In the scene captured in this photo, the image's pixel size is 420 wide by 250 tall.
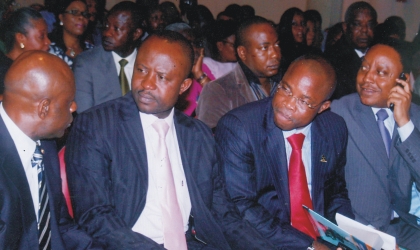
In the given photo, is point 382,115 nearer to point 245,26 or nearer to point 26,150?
point 245,26

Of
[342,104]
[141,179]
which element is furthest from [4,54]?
[342,104]

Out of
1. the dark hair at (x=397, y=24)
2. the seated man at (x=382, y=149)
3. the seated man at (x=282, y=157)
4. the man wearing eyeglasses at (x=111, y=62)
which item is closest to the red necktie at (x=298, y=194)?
the seated man at (x=282, y=157)

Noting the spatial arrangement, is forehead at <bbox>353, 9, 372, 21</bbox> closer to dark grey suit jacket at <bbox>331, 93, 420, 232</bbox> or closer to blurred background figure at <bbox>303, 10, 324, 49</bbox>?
blurred background figure at <bbox>303, 10, 324, 49</bbox>

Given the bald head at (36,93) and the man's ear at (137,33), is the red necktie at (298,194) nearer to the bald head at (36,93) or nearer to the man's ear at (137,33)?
the bald head at (36,93)

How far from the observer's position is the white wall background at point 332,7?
7.14 m

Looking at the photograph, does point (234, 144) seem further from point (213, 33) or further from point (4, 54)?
point (213, 33)

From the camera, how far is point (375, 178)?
2875mm

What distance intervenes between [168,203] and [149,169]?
197mm

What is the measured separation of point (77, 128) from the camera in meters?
2.13

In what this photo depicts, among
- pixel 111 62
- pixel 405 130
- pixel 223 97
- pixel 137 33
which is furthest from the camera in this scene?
pixel 137 33

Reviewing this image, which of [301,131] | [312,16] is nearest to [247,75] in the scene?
[301,131]

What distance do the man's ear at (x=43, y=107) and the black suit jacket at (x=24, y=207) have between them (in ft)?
0.51

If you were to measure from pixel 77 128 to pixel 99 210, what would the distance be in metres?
0.41

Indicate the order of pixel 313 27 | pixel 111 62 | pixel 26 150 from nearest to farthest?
pixel 26 150 < pixel 111 62 < pixel 313 27
